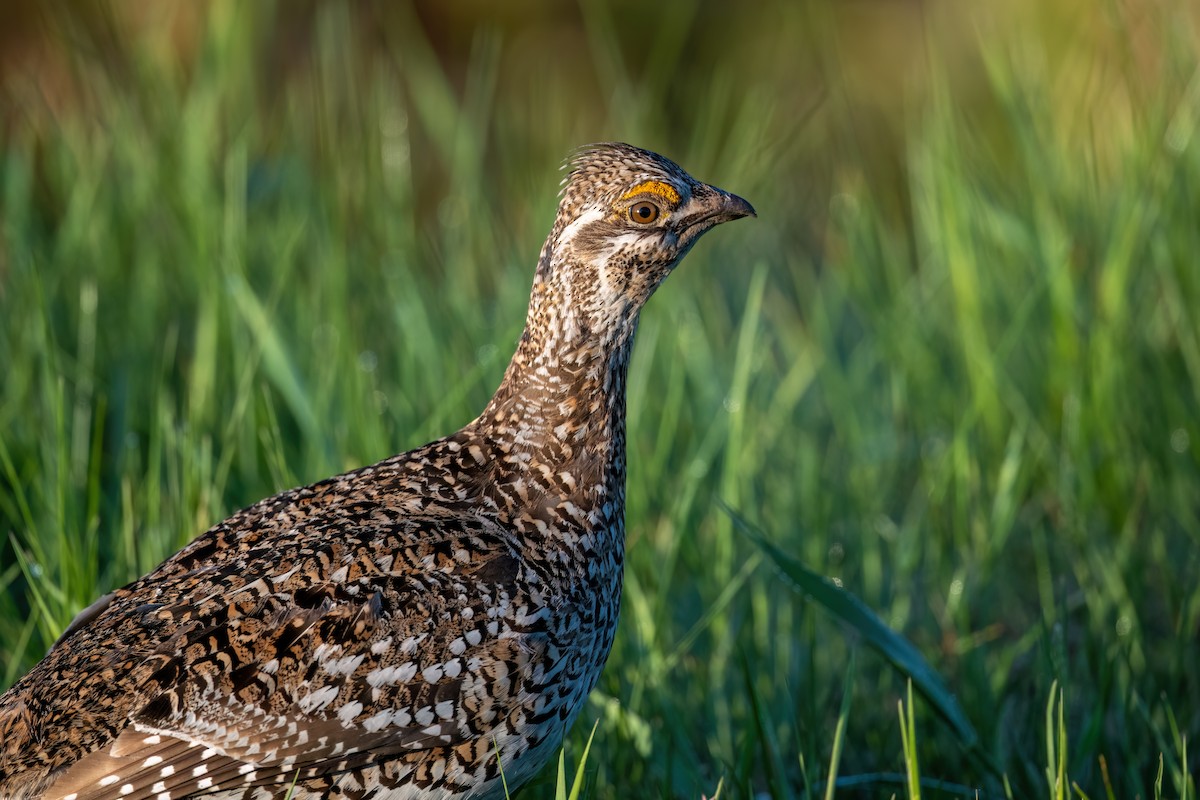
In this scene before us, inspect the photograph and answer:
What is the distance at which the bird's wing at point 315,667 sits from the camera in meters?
3.39

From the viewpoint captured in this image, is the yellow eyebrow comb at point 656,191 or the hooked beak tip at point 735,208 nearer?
the yellow eyebrow comb at point 656,191

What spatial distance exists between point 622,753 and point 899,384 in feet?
7.92

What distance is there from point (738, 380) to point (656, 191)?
3.51ft

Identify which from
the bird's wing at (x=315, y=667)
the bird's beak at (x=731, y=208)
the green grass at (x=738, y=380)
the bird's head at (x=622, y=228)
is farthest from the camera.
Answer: the green grass at (x=738, y=380)

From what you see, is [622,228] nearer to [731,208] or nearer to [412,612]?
[731,208]

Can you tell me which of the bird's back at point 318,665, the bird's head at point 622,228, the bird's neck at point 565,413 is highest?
the bird's head at point 622,228

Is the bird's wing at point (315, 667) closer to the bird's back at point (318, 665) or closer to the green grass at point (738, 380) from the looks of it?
the bird's back at point (318, 665)

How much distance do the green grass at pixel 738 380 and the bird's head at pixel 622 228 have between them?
0.89m

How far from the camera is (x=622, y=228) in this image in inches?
160

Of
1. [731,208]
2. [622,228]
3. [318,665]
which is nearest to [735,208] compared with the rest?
[731,208]

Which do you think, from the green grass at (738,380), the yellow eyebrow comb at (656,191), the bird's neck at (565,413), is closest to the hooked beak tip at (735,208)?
the yellow eyebrow comb at (656,191)

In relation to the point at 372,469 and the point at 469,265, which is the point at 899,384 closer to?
the point at 469,265

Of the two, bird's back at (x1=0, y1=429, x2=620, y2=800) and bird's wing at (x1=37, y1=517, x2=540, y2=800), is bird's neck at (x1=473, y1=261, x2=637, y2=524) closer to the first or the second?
bird's back at (x1=0, y1=429, x2=620, y2=800)

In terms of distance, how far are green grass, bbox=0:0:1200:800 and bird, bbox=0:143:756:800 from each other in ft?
1.24
